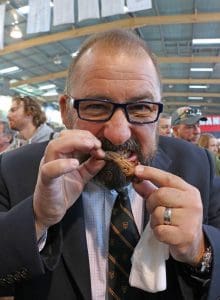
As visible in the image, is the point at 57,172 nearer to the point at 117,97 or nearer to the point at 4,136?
the point at 117,97

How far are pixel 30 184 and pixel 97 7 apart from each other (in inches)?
130

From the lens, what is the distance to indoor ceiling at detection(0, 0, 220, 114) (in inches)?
257

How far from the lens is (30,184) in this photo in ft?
3.27

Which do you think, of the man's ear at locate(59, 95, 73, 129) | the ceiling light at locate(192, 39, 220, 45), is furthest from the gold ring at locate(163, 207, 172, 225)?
the ceiling light at locate(192, 39, 220, 45)

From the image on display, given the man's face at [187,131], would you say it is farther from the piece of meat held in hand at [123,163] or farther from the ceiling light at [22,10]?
the ceiling light at [22,10]

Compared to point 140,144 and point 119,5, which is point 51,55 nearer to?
point 119,5

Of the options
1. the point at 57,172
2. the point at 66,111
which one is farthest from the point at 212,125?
the point at 57,172

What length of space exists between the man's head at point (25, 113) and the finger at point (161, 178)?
10.6 feet

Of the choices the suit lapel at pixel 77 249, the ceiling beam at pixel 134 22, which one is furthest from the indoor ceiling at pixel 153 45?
the suit lapel at pixel 77 249

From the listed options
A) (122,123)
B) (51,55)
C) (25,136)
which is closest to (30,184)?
(122,123)

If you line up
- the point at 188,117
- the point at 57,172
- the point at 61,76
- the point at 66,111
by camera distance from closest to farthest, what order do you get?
the point at 57,172 < the point at 66,111 < the point at 188,117 < the point at 61,76

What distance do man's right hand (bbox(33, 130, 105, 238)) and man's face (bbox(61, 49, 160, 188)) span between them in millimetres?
65

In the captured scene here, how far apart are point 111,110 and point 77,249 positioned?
0.36 meters

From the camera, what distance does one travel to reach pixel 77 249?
92cm
